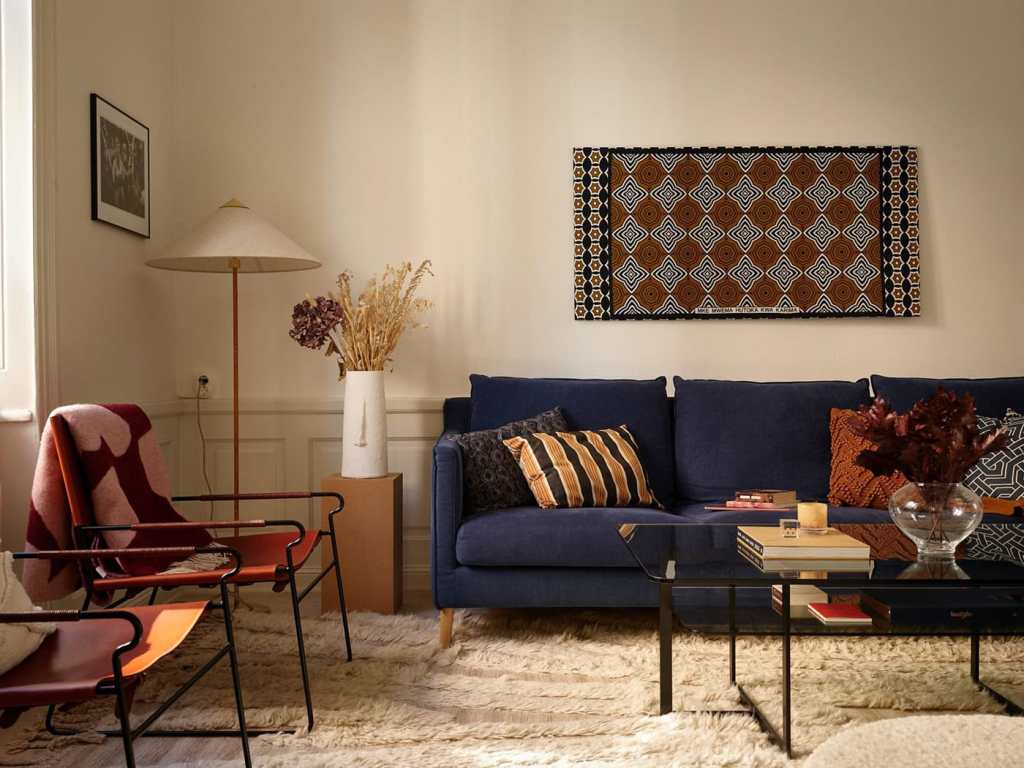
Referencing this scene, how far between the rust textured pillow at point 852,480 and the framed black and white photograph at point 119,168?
2.79m

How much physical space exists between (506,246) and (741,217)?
1.04 metres

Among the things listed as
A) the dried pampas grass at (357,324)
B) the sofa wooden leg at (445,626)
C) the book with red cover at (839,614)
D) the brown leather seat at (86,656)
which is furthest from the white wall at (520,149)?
the brown leather seat at (86,656)

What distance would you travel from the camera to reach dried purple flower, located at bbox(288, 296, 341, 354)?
3.51 meters

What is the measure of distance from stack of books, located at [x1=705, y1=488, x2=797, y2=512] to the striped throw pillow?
32 cm

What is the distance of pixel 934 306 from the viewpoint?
4.05 meters

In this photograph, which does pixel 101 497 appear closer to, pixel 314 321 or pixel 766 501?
pixel 314 321

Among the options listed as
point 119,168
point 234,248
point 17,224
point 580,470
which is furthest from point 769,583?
point 119,168

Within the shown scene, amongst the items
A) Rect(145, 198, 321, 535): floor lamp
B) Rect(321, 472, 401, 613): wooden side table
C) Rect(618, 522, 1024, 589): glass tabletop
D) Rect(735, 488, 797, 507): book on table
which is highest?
Rect(145, 198, 321, 535): floor lamp

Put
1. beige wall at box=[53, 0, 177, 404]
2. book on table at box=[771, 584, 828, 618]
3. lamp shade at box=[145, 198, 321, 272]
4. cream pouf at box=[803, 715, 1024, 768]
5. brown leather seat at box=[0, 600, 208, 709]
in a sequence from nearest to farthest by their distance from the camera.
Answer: cream pouf at box=[803, 715, 1024, 768], brown leather seat at box=[0, 600, 208, 709], book on table at box=[771, 584, 828, 618], beige wall at box=[53, 0, 177, 404], lamp shade at box=[145, 198, 321, 272]

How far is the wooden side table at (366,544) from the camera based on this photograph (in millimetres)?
3504

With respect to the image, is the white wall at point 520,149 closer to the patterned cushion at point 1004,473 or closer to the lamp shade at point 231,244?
the lamp shade at point 231,244

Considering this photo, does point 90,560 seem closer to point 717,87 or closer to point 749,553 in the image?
point 749,553

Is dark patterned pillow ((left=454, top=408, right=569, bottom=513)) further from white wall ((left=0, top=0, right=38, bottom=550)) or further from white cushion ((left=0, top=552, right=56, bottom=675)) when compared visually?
white cushion ((left=0, top=552, right=56, bottom=675))

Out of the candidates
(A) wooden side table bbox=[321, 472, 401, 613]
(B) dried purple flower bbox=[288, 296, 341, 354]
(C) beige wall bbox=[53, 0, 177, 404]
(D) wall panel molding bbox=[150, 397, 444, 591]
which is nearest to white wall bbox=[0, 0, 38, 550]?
(C) beige wall bbox=[53, 0, 177, 404]
